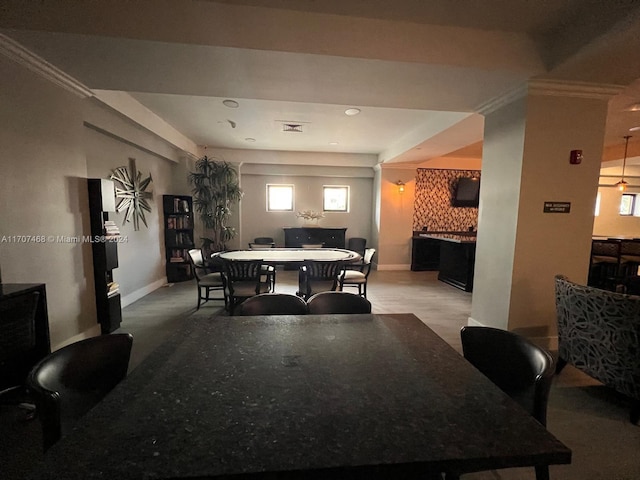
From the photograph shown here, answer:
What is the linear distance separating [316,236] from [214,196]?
8.33 ft

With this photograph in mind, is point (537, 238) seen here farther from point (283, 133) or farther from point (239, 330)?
point (283, 133)

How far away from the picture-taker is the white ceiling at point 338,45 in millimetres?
1882

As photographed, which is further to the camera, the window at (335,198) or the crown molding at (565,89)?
the window at (335,198)

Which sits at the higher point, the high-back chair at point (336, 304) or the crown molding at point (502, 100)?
the crown molding at point (502, 100)

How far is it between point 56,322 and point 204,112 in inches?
125

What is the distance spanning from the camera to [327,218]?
734cm

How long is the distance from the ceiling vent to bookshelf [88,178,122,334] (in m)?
2.69

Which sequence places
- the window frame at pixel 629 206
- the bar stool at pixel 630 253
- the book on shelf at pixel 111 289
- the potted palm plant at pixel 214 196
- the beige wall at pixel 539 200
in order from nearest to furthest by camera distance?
1. the beige wall at pixel 539 200
2. the book on shelf at pixel 111 289
3. the bar stool at pixel 630 253
4. the potted palm plant at pixel 214 196
5. the window frame at pixel 629 206

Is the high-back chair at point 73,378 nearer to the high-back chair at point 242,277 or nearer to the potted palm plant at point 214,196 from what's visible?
the high-back chair at point 242,277

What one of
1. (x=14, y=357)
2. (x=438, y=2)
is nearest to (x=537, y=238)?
(x=438, y=2)

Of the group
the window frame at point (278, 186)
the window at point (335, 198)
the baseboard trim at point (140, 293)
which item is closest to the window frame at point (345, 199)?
A: the window at point (335, 198)

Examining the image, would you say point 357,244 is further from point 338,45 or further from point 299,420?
point 299,420

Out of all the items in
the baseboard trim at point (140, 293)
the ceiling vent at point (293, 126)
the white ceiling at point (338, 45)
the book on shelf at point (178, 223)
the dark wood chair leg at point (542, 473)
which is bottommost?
the baseboard trim at point (140, 293)

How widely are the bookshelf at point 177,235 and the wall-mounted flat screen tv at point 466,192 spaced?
6304 mm
